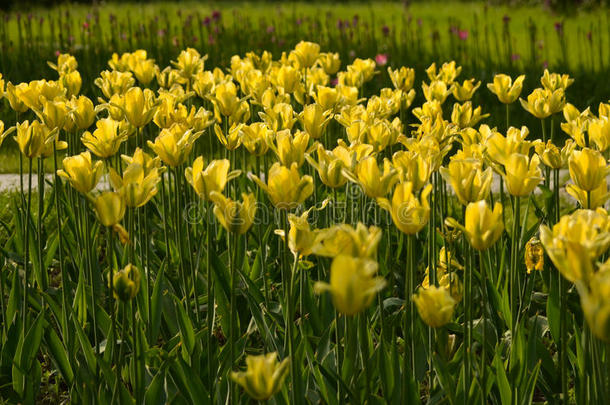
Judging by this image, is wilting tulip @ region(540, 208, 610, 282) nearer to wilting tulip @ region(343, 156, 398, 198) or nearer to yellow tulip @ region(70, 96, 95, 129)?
wilting tulip @ region(343, 156, 398, 198)

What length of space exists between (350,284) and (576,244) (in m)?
0.39

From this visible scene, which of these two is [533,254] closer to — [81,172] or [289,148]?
[289,148]

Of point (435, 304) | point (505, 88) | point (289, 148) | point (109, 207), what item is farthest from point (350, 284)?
point (505, 88)

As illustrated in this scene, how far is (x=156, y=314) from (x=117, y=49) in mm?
5099

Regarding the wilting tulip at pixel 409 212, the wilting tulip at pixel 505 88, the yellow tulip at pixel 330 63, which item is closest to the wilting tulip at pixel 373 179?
the wilting tulip at pixel 409 212

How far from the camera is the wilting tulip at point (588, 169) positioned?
1781 mm

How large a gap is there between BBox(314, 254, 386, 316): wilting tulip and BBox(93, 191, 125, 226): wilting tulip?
59 centimetres

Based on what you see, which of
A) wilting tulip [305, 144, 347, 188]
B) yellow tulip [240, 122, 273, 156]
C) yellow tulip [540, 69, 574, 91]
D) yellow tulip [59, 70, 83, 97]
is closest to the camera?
wilting tulip [305, 144, 347, 188]

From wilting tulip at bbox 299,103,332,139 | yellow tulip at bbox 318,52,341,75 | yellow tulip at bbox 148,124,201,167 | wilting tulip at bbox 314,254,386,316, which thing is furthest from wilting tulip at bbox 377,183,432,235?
yellow tulip at bbox 318,52,341,75

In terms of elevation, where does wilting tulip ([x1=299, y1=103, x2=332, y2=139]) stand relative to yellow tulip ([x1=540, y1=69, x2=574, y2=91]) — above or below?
below

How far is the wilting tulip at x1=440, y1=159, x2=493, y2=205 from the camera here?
1.76 meters

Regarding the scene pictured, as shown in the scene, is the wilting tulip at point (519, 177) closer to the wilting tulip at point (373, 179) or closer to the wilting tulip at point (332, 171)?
the wilting tulip at point (373, 179)

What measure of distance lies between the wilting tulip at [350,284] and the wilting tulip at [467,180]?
1.93 ft

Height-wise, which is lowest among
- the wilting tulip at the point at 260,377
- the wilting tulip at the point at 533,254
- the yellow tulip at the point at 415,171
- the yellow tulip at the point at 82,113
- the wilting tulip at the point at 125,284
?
the wilting tulip at the point at 533,254
